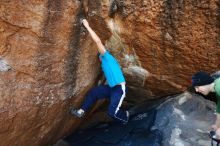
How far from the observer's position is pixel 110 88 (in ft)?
17.4

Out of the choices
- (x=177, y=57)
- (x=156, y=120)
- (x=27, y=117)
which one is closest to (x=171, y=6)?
(x=177, y=57)

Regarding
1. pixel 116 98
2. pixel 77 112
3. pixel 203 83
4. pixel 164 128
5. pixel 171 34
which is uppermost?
pixel 171 34

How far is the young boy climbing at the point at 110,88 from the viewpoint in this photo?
4979 mm

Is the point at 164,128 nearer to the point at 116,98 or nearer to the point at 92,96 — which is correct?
the point at 116,98

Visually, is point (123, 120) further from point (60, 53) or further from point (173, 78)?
point (60, 53)

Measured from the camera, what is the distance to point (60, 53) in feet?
15.9

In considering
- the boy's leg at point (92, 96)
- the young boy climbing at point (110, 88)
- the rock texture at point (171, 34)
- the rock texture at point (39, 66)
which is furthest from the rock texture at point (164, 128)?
the rock texture at point (39, 66)

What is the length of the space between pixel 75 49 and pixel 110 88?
73cm

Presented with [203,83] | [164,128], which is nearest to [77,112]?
[164,128]

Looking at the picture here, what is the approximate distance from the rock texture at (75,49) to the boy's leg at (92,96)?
11 cm

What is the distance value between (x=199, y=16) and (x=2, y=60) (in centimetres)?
226

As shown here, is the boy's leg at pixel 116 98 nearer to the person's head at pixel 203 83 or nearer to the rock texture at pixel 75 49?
the rock texture at pixel 75 49

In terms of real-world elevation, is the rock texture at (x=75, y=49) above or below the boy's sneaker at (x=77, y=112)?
above

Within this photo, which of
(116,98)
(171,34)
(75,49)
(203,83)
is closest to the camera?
(203,83)
